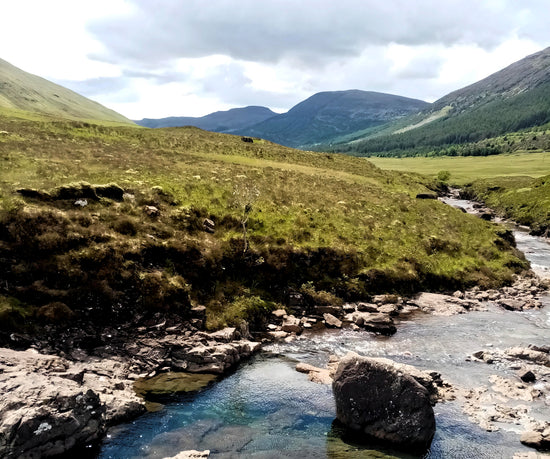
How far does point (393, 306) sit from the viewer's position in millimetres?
37656

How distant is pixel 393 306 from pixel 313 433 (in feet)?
64.0

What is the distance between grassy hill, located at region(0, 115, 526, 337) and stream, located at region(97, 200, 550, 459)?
6.56m

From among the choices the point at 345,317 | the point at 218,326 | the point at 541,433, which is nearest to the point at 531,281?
the point at 345,317

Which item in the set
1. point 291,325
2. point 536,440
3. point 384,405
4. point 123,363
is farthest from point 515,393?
point 123,363

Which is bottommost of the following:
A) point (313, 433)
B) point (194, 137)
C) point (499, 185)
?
point (313, 433)

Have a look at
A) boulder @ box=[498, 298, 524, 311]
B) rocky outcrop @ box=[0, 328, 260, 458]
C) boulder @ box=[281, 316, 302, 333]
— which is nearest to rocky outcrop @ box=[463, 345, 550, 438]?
boulder @ box=[498, 298, 524, 311]

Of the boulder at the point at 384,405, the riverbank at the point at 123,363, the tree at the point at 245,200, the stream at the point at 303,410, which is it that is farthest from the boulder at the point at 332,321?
the boulder at the point at 384,405

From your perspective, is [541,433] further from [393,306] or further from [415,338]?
[393,306]

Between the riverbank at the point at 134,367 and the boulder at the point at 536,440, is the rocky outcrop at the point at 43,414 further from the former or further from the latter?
the boulder at the point at 536,440

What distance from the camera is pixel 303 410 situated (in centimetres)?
2259

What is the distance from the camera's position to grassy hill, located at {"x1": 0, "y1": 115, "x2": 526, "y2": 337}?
29891 mm

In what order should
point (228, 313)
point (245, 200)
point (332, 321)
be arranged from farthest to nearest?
point (245, 200) → point (332, 321) → point (228, 313)

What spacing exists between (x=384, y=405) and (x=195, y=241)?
Result: 876 inches

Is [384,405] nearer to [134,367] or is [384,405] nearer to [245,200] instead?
[134,367]
